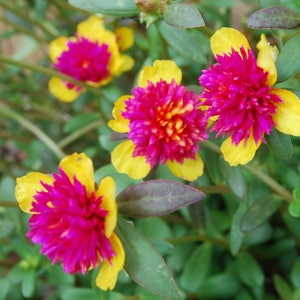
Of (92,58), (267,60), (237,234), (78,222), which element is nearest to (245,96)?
(267,60)

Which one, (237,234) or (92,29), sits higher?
(92,29)

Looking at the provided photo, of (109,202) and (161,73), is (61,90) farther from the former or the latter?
(109,202)

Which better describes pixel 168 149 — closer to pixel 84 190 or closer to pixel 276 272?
pixel 84 190

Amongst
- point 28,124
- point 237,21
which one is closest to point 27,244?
point 28,124

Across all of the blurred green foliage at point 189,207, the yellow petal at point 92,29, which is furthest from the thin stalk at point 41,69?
the yellow petal at point 92,29

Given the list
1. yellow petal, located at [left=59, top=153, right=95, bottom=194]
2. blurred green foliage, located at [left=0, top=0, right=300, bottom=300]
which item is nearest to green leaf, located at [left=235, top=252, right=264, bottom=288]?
blurred green foliage, located at [left=0, top=0, right=300, bottom=300]

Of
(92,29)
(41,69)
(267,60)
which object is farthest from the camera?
(92,29)
